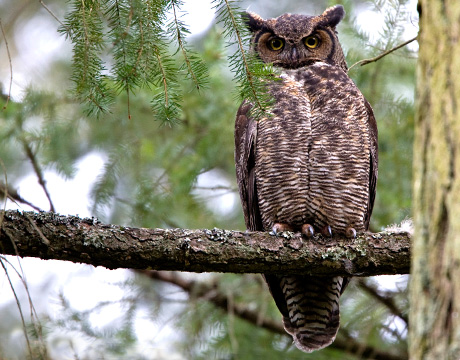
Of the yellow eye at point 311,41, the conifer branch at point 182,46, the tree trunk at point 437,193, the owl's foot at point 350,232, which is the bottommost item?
the tree trunk at point 437,193

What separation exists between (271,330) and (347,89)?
195cm

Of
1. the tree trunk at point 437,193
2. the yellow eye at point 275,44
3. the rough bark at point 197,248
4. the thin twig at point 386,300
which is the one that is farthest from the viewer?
the thin twig at point 386,300

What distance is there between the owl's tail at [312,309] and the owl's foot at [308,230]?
18.9 inches

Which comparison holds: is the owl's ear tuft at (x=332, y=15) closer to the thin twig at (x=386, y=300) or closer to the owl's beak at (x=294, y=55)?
the owl's beak at (x=294, y=55)

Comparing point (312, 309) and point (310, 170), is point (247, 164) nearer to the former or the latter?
point (310, 170)

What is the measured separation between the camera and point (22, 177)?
16.9 feet

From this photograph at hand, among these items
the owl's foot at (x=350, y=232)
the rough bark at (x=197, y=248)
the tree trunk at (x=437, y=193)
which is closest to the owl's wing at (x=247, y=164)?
the owl's foot at (x=350, y=232)

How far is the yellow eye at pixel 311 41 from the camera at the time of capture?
3764 millimetres

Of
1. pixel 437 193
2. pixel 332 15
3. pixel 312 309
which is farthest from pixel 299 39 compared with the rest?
pixel 437 193

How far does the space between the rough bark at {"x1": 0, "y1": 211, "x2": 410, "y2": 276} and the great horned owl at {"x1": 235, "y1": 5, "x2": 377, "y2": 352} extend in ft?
0.89

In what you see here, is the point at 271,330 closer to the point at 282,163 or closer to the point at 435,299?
the point at 282,163

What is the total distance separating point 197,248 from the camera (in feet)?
7.97

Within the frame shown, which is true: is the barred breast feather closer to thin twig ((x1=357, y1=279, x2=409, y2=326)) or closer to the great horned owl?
the great horned owl

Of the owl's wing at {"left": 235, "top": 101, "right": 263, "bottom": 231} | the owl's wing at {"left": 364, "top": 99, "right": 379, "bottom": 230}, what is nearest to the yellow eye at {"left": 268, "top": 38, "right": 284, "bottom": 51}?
the owl's wing at {"left": 235, "top": 101, "right": 263, "bottom": 231}
